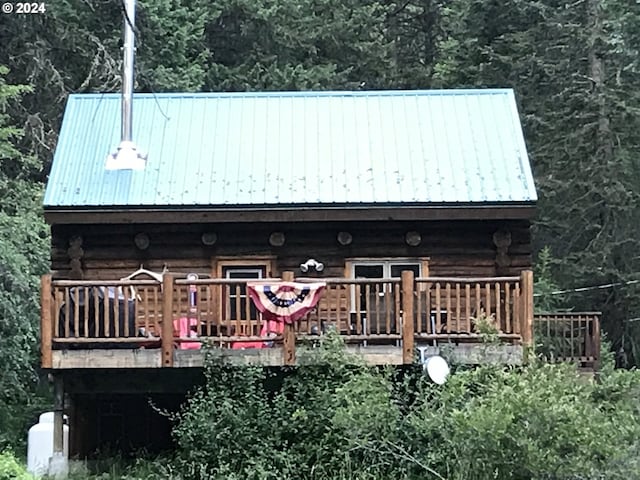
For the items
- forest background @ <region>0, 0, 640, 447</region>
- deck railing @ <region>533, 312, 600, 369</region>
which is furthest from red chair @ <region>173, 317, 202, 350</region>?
forest background @ <region>0, 0, 640, 447</region>

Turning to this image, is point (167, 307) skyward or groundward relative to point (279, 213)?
groundward

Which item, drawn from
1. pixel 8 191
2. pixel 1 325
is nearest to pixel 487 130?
pixel 1 325

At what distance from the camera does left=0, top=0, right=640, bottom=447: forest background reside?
68.3 feet

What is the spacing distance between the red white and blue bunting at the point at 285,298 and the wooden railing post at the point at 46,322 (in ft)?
7.34

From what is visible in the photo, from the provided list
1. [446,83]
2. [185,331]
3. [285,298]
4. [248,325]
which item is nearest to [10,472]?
[185,331]

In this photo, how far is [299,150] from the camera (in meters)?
15.4

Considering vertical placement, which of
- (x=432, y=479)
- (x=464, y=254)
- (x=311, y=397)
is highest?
(x=464, y=254)

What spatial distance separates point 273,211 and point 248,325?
8.42ft

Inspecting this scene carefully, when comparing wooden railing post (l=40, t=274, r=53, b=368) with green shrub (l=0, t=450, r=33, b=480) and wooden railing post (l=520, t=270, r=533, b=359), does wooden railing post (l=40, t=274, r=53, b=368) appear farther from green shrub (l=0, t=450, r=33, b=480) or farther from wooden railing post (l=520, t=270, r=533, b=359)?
wooden railing post (l=520, t=270, r=533, b=359)

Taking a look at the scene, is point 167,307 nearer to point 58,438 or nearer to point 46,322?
point 46,322

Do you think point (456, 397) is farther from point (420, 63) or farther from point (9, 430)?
point (420, 63)

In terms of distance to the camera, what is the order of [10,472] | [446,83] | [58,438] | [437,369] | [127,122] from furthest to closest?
[446,83] < [127,122] < [58,438] < [437,369] < [10,472]

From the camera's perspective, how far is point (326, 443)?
11.4 m

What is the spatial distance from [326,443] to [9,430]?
10.1m
